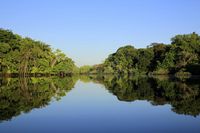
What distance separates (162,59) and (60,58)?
1037 inches

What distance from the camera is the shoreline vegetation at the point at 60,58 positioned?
66.4 meters

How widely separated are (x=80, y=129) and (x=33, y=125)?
1744mm

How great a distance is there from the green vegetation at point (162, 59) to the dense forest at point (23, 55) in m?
27.4

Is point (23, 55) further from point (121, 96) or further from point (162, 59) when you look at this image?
point (121, 96)

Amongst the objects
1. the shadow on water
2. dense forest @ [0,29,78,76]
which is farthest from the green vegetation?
the shadow on water

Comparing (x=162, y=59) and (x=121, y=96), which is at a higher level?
(x=162, y=59)

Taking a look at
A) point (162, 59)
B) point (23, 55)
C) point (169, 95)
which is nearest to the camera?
point (169, 95)

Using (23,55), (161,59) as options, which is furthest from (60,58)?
(161,59)

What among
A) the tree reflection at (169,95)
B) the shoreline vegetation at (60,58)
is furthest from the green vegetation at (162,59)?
the tree reflection at (169,95)

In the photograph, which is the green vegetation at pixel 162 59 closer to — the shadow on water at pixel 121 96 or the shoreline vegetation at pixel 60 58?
the shoreline vegetation at pixel 60 58

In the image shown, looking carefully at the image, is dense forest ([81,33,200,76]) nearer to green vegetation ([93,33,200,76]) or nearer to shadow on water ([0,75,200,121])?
green vegetation ([93,33,200,76])

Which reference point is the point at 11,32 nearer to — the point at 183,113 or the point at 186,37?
the point at 186,37

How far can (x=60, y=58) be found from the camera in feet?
281

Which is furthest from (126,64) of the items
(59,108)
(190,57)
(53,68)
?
(59,108)
